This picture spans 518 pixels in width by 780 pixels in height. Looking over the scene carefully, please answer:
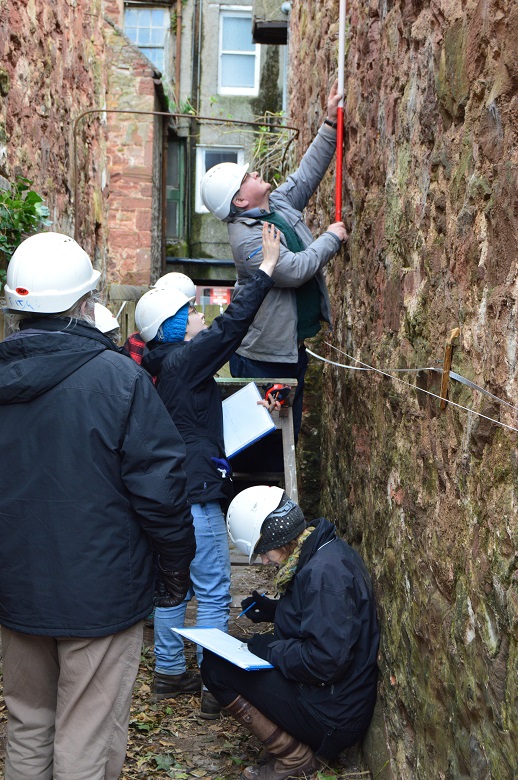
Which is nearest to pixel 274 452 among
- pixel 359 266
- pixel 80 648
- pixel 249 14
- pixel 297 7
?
pixel 359 266

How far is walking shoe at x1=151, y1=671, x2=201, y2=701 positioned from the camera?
14.2ft

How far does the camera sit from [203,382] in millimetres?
4141

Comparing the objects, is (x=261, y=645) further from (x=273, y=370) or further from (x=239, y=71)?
(x=239, y=71)

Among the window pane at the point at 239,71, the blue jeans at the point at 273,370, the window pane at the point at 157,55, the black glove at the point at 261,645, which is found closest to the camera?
the black glove at the point at 261,645

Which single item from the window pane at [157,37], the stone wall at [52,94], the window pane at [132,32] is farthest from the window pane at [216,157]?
the stone wall at [52,94]

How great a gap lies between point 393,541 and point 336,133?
2.34 metres

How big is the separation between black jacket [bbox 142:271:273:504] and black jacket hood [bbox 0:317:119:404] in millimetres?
1309

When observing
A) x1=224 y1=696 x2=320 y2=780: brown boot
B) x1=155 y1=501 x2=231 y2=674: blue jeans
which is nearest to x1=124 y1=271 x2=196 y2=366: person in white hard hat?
x1=155 y1=501 x2=231 y2=674: blue jeans

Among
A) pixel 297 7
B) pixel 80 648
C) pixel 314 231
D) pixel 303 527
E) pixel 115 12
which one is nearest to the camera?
pixel 80 648

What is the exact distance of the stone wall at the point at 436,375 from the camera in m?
2.04

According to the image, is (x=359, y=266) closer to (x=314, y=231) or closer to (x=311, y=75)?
(x=314, y=231)

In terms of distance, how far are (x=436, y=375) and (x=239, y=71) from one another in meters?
20.0

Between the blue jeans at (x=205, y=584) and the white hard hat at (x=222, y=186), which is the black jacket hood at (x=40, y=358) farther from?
the white hard hat at (x=222, y=186)

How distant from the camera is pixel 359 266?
424cm
